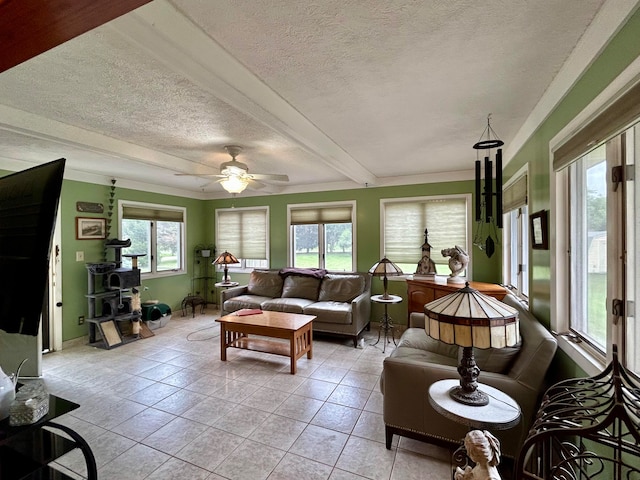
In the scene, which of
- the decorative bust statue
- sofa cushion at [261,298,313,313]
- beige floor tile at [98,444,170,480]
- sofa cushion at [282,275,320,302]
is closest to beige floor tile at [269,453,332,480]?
beige floor tile at [98,444,170,480]

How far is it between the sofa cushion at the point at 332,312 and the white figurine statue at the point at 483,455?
329 cm

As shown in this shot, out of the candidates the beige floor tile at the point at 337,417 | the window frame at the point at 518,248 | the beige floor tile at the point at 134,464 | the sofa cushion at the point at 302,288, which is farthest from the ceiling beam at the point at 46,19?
the sofa cushion at the point at 302,288

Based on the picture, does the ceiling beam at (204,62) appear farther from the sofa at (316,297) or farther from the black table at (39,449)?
the sofa at (316,297)

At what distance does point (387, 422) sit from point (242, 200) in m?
5.13

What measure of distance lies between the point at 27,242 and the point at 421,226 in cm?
464

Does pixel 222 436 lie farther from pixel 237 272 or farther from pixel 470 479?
pixel 237 272

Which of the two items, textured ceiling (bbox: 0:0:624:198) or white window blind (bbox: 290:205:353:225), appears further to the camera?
white window blind (bbox: 290:205:353:225)

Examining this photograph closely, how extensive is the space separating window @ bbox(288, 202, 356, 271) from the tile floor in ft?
6.25

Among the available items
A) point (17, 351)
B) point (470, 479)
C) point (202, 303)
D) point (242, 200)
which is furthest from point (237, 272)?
point (470, 479)

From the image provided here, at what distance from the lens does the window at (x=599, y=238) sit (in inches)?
51.7

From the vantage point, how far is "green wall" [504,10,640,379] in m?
1.25

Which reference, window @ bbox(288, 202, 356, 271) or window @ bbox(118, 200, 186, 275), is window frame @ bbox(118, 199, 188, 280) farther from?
window @ bbox(288, 202, 356, 271)

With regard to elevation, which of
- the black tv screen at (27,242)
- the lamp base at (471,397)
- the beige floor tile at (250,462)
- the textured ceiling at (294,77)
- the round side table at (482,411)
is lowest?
the beige floor tile at (250,462)

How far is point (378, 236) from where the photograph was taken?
199 inches
